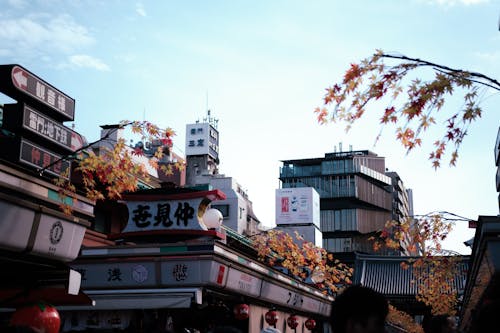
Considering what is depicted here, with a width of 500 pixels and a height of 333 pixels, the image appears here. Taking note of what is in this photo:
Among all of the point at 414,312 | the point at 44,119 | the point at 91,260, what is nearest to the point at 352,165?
the point at 414,312

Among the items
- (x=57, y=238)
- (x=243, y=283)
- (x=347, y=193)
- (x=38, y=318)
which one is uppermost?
(x=347, y=193)

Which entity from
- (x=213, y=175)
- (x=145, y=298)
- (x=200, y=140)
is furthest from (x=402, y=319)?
(x=200, y=140)

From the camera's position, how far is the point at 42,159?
9.77 metres

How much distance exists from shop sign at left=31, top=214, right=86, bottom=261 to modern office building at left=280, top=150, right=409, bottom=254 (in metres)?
73.1

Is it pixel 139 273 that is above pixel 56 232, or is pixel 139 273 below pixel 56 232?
below

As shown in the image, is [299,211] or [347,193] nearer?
[299,211]

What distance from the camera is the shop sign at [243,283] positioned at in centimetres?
1611

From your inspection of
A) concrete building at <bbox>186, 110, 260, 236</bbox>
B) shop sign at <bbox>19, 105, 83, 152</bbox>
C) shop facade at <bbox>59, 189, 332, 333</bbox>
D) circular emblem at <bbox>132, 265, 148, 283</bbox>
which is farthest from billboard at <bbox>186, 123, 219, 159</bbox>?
shop sign at <bbox>19, 105, 83, 152</bbox>

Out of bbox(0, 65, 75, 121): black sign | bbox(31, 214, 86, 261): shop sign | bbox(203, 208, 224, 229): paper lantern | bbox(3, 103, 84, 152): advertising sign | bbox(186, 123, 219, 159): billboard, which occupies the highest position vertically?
bbox(186, 123, 219, 159): billboard

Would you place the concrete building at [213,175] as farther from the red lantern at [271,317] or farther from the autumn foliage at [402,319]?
the red lantern at [271,317]

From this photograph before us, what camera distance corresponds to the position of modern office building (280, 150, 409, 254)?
8244 centimetres

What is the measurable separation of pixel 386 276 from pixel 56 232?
117ft

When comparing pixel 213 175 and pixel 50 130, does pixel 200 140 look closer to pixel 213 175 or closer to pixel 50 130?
pixel 213 175

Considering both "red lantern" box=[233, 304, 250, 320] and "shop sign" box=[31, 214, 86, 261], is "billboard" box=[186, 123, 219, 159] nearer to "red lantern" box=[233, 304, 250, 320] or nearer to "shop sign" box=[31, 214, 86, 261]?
"red lantern" box=[233, 304, 250, 320]
